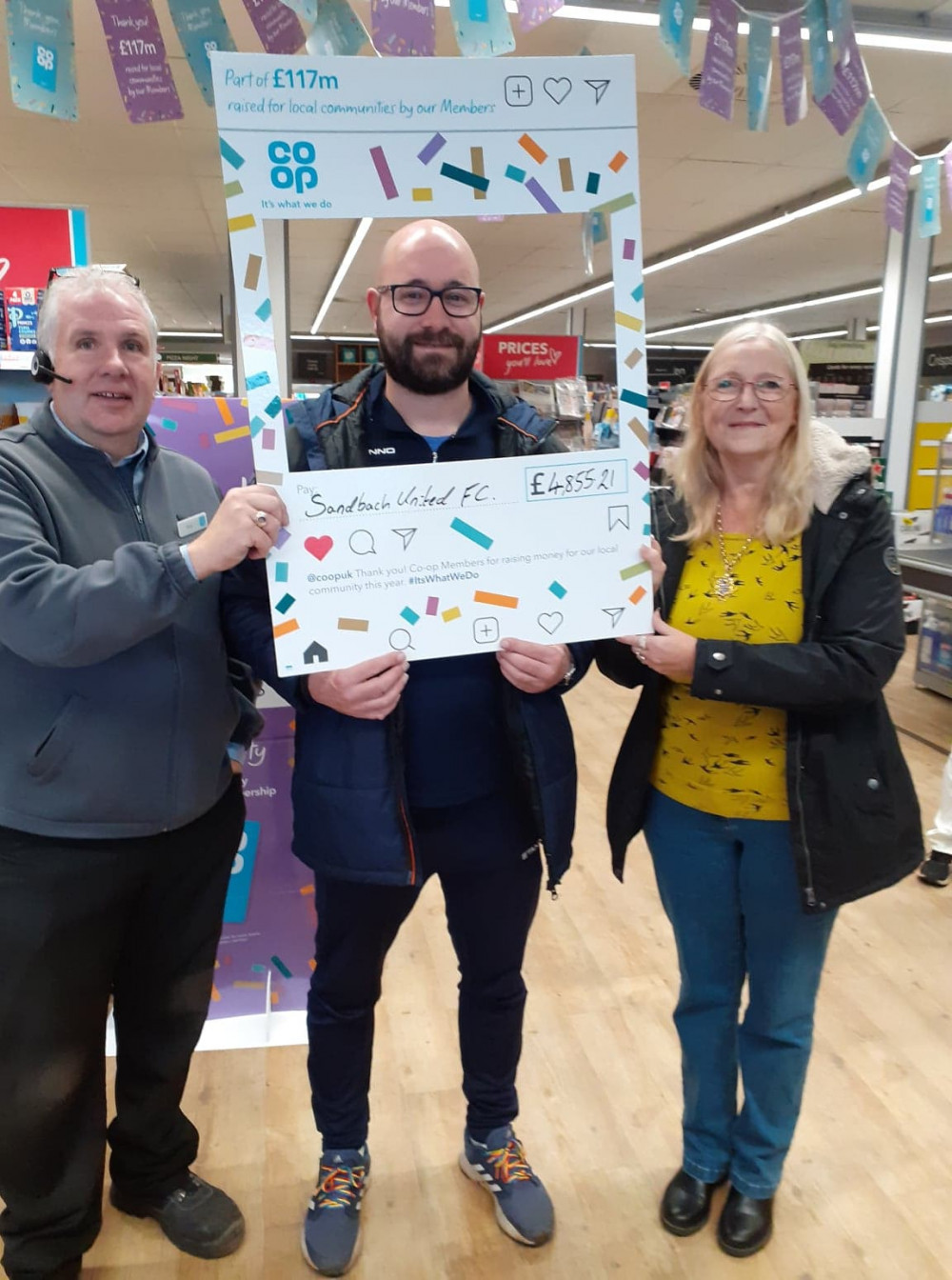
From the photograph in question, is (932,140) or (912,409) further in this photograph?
(912,409)

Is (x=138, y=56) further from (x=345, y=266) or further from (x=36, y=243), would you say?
(x=345, y=266)

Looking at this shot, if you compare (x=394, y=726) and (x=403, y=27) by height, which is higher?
(x=403, y=27)

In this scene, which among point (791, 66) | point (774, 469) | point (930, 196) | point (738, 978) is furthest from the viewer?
point (930, 196)

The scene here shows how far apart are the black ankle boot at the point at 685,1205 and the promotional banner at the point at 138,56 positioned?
81.9 inches

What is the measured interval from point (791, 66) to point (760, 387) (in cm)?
112

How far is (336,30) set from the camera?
5.18 ft

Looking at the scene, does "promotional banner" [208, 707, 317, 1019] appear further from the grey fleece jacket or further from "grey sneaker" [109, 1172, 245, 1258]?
the grey fleece jacket

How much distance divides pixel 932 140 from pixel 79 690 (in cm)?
690

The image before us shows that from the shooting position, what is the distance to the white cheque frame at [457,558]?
125 centimetres

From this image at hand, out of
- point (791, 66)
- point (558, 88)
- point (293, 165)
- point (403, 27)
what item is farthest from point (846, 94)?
point (293, 165)

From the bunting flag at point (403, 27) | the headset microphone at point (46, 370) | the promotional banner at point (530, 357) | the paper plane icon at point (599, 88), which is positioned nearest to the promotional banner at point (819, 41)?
the bunting flag at point (403, 27)

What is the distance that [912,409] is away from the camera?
7.03 m

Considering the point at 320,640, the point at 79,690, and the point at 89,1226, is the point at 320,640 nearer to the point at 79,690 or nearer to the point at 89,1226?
the point at 79,690

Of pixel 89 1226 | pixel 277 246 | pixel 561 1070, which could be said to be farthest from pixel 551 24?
pixel 89 1226
